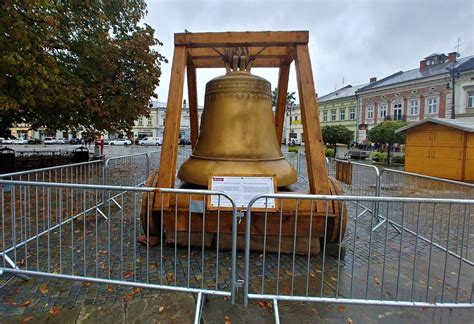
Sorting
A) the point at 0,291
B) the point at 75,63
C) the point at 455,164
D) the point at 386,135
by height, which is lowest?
the point at 0,291

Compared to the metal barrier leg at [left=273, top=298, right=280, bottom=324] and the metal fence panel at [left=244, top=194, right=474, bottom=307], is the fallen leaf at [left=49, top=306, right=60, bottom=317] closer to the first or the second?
the metal fence panel at [left=244, top=194, right=474, bottom=307]

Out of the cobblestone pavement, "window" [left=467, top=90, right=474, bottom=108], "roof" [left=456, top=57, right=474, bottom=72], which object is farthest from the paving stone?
"window" [left=467, top=90, right=474, bottom=108]

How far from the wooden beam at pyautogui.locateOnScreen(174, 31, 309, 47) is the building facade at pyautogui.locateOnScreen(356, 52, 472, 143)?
119 feet

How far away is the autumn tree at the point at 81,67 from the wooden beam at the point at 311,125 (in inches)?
233

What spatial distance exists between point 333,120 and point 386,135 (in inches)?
1338

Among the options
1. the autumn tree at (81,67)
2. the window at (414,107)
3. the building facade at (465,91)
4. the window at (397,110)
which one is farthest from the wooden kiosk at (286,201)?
the window at (397,110)

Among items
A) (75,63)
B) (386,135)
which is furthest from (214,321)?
(386,135)

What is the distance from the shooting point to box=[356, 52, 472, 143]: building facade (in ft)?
114

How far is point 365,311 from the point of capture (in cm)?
270

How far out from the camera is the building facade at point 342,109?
160 feet

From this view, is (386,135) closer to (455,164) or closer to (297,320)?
(455,164)

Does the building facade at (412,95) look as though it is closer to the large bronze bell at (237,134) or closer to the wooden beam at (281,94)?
the wooden beam at (281,94)

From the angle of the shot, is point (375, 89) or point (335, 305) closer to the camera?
point (335, 305)

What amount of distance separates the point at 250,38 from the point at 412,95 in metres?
42.1
